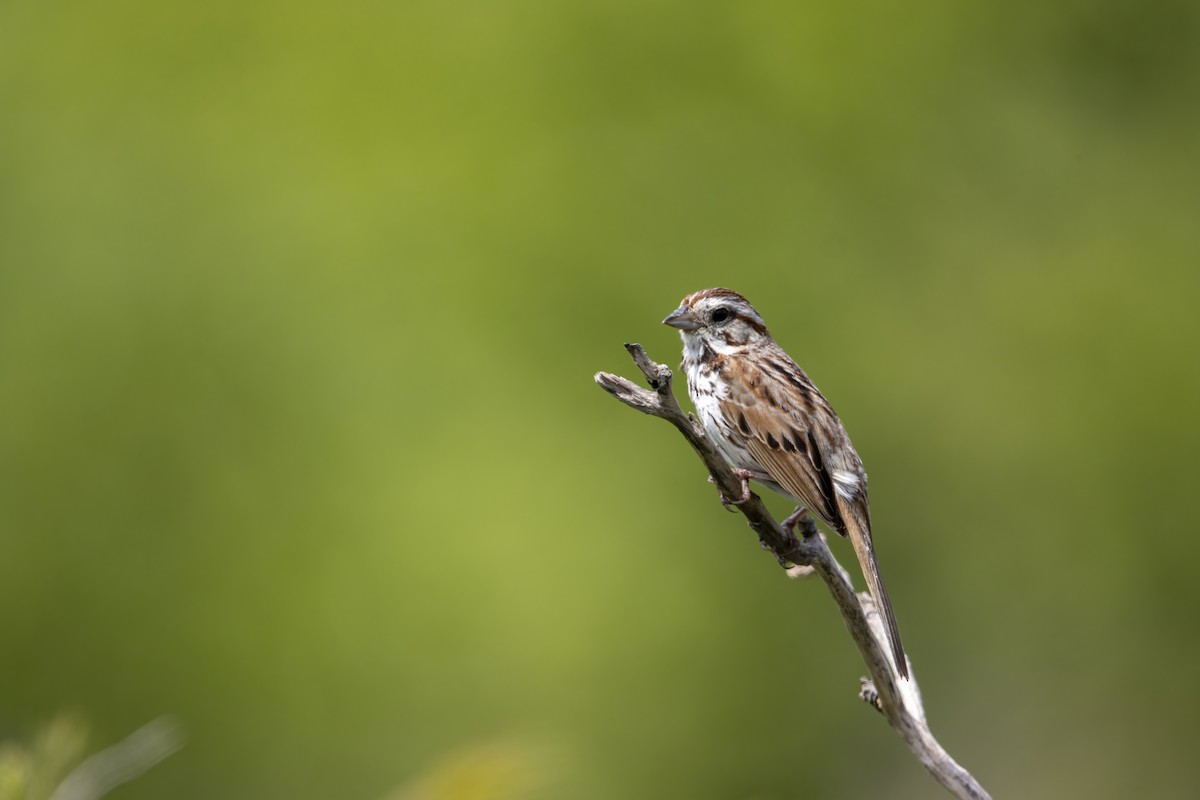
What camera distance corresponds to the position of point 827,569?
10.3ft

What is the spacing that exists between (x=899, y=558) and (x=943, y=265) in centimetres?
338

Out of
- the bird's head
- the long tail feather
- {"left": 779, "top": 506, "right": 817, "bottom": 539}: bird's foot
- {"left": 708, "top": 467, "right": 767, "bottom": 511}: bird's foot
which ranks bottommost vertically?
the long tail feather

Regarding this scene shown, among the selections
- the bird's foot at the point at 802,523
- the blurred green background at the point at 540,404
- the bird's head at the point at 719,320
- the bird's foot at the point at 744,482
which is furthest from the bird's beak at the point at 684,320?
the blurred green background at the point at 540,404

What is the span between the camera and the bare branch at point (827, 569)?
106 inches

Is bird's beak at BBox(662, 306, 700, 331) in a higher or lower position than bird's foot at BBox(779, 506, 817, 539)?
higher

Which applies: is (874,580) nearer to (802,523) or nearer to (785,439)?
(802,523)

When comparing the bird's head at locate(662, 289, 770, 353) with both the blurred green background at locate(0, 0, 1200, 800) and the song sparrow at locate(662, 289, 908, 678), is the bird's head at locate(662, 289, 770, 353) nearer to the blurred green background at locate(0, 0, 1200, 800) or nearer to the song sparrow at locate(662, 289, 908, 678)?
the song sparrow at locate(662, 289, 908, 678)

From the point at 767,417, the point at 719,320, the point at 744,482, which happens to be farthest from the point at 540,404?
the point at 744,482

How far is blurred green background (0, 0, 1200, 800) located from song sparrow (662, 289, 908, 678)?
506 centimetres

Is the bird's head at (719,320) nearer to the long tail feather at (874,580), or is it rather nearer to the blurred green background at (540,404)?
the long tail feather at (874,580)

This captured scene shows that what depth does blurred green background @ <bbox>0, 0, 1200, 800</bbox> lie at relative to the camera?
11.2 metres

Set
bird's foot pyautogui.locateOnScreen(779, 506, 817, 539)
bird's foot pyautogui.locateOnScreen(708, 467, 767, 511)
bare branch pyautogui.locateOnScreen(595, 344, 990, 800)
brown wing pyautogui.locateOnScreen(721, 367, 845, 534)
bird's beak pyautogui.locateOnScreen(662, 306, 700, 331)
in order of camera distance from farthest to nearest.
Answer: bird's beak pyautogui.locateOnScreen(662, 306, 700, 331)
brown wing pyautogui.locateOnScreen(721, 367, 845, 534)
bird's foot pyautogui.locateOnScreen(779, 506, 817, 539)
bird's foot pyautogui.locateOnScreen(708, 467, 767, 511)
bare branch pyautogui.locateOnScreen(595, 344, 990, 800)

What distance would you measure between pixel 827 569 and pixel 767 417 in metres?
0.97

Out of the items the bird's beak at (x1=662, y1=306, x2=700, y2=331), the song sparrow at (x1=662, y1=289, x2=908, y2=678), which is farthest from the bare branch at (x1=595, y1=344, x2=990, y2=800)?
the bird's beak at (x1=662, y1=306, x2=700, y2=331)
